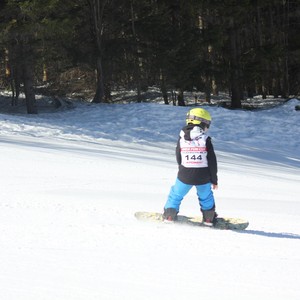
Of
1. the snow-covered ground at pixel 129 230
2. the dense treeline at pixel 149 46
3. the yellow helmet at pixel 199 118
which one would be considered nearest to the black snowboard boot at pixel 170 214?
the snow-covered ground at pixel 129 230

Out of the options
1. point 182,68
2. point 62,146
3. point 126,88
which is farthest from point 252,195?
point 126,88

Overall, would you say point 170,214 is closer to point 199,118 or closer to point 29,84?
point 199,118

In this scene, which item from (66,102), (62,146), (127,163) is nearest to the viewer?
(127,163)

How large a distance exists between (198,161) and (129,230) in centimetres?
116

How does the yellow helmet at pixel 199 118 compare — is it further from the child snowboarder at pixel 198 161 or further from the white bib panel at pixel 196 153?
the white bib panel at pixel 196 153

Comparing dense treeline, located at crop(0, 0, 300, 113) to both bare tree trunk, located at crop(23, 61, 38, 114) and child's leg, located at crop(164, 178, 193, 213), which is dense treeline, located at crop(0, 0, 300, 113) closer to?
bare tree trunk, located at crop(23, 61, 38, 114)

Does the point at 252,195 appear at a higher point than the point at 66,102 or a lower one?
lower

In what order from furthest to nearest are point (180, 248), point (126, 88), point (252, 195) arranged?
point (126, 88) → point (252, 195) → point (180, 248)

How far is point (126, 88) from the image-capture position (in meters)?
33.4

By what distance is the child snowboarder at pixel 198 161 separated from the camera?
559 centimetres

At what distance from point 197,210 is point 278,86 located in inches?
1157

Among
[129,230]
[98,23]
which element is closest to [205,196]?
[129,230]

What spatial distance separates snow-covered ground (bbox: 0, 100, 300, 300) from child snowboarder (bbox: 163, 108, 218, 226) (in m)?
0.28

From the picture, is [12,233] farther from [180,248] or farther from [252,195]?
[252,195]
